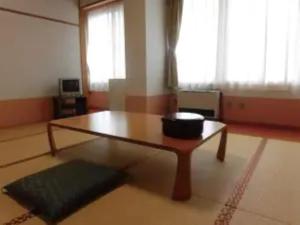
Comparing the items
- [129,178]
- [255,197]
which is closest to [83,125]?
[129,178]

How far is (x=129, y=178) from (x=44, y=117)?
3.30 metres

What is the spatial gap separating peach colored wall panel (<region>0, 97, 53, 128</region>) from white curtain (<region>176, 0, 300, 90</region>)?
256 cm

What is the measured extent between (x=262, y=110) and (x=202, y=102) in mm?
884

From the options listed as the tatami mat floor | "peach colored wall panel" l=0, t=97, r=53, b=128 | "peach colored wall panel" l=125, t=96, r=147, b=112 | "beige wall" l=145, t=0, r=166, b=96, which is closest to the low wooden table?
the tatami mat floor

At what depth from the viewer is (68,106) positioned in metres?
4.56

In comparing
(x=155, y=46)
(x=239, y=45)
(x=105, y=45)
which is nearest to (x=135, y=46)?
(x=155, y=46)

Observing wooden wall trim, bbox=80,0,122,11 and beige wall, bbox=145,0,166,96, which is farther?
wooden wall trim, bbox=80,0,122,11

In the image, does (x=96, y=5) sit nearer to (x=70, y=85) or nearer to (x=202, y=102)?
(x=70, y=85)

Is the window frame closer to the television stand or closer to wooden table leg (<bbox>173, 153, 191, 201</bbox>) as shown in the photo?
the television stand

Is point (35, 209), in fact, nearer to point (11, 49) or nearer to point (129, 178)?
point (129, 178)

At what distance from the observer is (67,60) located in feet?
15.8

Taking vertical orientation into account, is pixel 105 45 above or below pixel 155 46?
above

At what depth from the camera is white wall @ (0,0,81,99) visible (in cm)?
388

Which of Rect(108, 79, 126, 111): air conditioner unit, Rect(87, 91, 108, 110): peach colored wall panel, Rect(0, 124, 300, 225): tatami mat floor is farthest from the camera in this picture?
Rect(87, 91, 108, 110): peach colored wall panel
